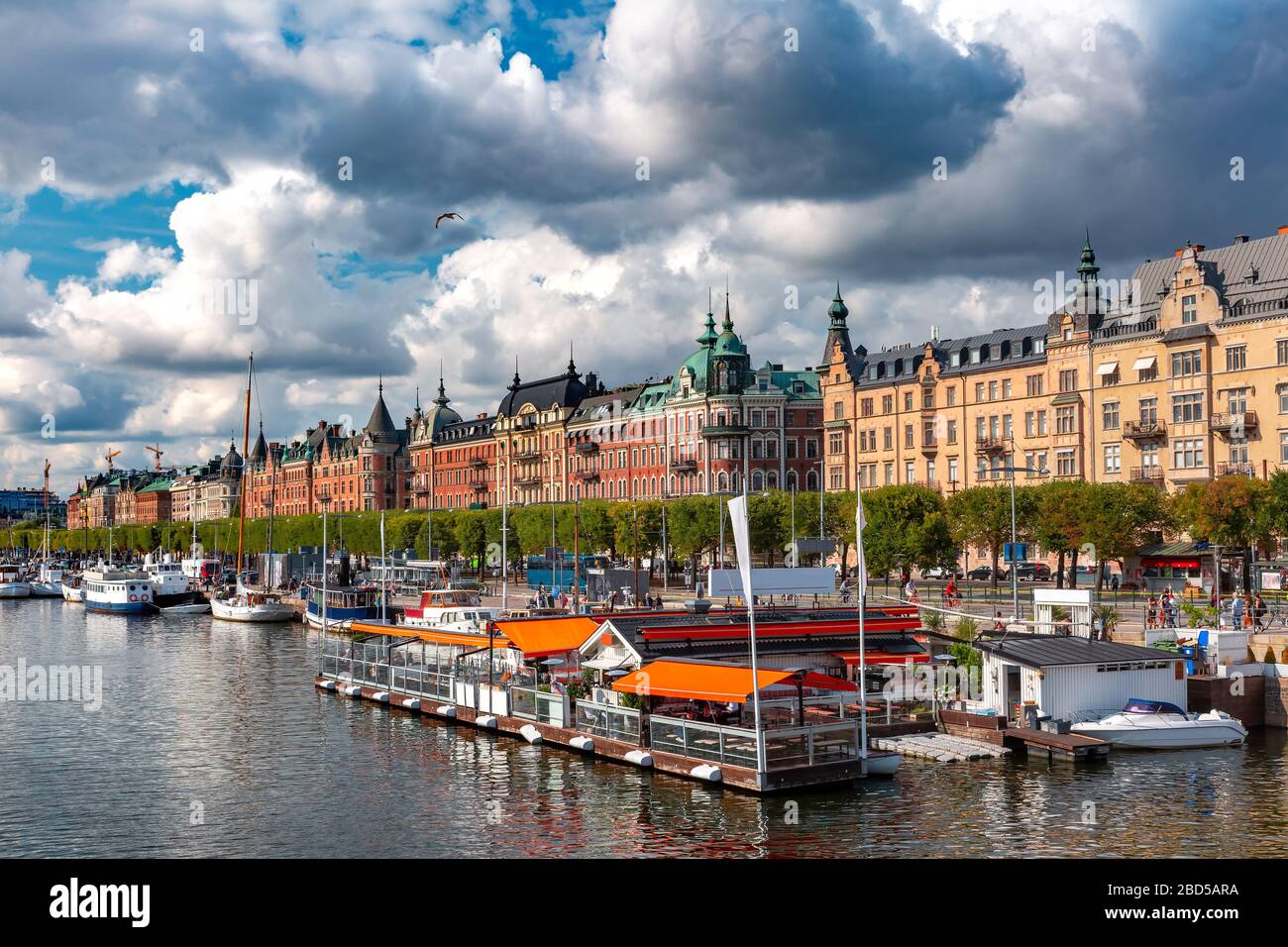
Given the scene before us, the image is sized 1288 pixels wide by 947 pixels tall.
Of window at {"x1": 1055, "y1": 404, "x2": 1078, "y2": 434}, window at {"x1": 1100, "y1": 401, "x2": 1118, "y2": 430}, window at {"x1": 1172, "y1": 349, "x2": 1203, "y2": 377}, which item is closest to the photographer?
window at {"x1": 1172, "y1": 349, "x2": 1203, "y2": 377}

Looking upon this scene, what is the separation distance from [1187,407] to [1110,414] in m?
6.90

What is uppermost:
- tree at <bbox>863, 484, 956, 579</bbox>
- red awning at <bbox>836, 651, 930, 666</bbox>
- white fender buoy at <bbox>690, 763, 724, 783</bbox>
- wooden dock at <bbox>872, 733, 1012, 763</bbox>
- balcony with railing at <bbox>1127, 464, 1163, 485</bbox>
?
balcony with railing at <bbox>1127, 464, 1163, 485</bbox>

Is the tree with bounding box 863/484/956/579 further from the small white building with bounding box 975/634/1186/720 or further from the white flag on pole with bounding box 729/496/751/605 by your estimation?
the white flag on pole with bounding box 729/496/751/605

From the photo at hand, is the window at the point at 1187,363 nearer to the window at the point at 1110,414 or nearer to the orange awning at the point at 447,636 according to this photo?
the window at the point at 1110,414

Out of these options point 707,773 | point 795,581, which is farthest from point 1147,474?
point 707,773

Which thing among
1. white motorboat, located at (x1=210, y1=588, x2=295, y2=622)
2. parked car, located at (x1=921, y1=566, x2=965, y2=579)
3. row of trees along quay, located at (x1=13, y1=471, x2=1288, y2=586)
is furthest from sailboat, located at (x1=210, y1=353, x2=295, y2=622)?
parked car, located at (x1=921, y1=566, x2=965, y2=579)

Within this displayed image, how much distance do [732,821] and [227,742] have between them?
20.9 m

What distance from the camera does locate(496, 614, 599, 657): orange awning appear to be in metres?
47.5

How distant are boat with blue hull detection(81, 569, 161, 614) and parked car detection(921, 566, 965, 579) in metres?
69.2

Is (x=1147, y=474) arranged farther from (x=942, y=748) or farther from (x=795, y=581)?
(x=942, y=748)

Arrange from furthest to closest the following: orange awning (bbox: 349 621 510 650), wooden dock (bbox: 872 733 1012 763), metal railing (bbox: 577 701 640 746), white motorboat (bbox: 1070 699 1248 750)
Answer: orange awning (bbox: 349 621 510 650) < white motorboat (bbox: 1070 699 1248 750) < wooden dock (bbox: 872 733 1012 763) < metal railing (bbox: 577 701 640 746)

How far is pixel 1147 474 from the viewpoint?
90125mm
